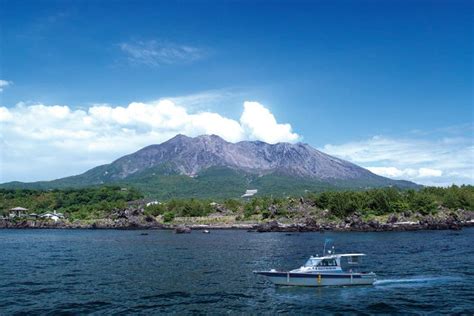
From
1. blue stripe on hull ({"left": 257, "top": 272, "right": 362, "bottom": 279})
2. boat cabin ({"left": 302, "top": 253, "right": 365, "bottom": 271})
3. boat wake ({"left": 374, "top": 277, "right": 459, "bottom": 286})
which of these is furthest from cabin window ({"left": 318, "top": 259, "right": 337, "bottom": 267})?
boat wake ({"left": 374, "top": 277, "right": 459, "bottom": 286})

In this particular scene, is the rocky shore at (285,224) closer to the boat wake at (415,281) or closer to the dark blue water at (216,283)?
the dark blue water at (216,283)

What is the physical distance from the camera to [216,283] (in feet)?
163

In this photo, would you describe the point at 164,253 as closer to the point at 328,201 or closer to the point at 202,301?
the point at 202,301

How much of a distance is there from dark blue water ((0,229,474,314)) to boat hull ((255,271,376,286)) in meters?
0.85

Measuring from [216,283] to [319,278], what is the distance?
38.9 feet

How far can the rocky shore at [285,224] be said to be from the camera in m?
127

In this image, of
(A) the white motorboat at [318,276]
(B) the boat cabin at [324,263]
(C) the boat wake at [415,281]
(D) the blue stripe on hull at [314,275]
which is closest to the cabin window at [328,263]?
(B) the boat cabin at [324,263]

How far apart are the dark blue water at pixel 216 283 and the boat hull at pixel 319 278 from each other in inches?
33.5

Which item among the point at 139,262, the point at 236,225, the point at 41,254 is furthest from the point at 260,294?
the point at 236,225

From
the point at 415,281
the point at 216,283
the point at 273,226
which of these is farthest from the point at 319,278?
the point at 273,226

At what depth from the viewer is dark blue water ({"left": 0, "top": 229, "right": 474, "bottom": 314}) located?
3916 centimetres

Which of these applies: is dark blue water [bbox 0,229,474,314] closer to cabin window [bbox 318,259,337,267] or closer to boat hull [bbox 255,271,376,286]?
boat hull [bbox 255,271,376,286]

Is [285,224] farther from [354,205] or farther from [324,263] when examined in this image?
[324,263]

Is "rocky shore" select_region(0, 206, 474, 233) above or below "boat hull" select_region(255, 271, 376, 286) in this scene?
above
